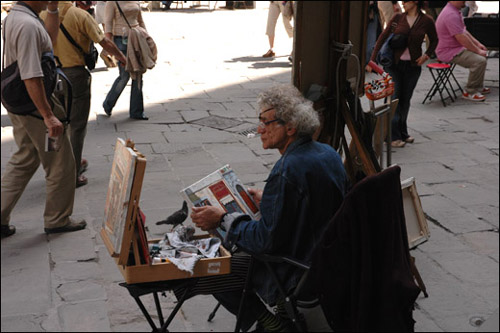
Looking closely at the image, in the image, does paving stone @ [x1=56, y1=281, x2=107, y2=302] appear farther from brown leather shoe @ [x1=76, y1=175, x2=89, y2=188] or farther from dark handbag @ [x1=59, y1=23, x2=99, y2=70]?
dark handbag @ [x1=59, y1=23, x2=99, y2=70]

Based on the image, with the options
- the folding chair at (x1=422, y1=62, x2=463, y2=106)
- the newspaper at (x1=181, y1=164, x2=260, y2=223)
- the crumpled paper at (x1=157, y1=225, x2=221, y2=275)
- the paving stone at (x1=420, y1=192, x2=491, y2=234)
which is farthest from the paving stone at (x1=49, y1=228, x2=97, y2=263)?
the folding chair at (x1=422, y1=62, x2=463, y2=106)

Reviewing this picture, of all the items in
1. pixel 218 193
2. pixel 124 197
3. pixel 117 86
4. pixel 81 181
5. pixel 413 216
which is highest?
pixel 124 197

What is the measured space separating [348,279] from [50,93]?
2.75 metres

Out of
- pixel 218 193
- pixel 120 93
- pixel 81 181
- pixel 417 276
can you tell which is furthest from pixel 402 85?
pixel 218 193

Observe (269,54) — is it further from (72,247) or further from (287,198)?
(287,198)

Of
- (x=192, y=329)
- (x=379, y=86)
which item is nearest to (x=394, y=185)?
(x=192, y=329)

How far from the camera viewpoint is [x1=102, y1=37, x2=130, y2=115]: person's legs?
8.41 metres

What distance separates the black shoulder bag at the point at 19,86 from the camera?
4.62 metres

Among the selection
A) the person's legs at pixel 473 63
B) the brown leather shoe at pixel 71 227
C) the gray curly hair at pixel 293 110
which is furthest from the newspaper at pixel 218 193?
the person's legs at pixel 473 63

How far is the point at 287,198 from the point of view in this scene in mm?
3076

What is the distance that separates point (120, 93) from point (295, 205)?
18.9 ft

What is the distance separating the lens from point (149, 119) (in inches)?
345

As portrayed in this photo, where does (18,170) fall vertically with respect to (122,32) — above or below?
below

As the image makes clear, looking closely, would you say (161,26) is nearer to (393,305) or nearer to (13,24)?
(13,24)
